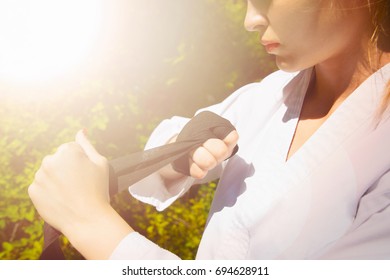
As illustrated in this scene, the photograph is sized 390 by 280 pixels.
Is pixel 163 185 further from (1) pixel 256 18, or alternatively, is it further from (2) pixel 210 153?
(1) pixel 256 18

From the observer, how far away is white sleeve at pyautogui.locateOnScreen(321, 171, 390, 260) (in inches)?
22.5

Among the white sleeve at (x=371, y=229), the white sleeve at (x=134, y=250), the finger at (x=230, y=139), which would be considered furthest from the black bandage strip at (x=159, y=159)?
the white sleeve at (x=371, y=229)

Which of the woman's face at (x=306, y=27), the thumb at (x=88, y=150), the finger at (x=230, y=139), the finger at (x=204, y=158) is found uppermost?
the woman's face at (x=306, y=27)

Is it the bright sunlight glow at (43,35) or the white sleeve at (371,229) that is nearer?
the white sleeve at (371,229)

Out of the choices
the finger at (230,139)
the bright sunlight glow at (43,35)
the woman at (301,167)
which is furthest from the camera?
the bright sunlight glow at (43,35)

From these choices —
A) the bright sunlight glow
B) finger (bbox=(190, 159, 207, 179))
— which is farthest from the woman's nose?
the bright sunlight glow

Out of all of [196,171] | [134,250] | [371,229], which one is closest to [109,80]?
[196,171]

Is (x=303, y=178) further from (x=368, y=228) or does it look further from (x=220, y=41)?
(x=220, y=41)

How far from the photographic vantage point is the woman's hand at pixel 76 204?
2.28 feet

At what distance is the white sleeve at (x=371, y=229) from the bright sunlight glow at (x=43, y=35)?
0.94m

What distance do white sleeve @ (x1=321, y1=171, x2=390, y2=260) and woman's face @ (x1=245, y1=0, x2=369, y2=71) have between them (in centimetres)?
→ 29

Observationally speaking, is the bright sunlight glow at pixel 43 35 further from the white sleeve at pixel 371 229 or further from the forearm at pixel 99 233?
the white sleeve at pixel 371 229

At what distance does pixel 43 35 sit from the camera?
1064mm

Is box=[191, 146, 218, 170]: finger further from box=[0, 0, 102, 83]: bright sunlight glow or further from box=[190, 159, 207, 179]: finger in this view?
box=[0, 0, 102, 83]: bright sunlight glow
